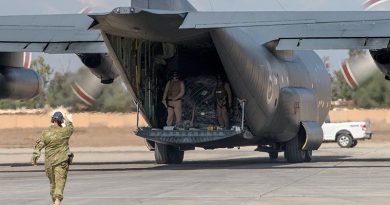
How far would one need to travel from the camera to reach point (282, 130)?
98.0ft

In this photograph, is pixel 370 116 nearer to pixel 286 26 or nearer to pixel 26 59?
pixel 26 59

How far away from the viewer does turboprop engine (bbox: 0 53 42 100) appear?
29875 millimetres

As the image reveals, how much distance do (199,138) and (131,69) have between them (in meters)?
2.61

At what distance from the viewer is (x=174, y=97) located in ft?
96.2

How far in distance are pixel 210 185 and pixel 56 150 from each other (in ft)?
18.1

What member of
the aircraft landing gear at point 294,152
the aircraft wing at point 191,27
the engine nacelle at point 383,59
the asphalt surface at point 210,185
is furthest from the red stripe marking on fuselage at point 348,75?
the aircraft wing at point 191,27

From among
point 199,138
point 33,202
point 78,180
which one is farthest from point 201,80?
point 33,202

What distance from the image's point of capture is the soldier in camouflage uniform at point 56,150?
1712 cm

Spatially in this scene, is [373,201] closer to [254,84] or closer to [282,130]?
[254,84]

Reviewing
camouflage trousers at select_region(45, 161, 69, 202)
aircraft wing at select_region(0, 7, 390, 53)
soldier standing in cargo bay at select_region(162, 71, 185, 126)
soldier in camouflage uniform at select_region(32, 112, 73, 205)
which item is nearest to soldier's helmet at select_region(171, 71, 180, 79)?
soldier standing in cargo bay at select_region(162, 71, 185, 126)

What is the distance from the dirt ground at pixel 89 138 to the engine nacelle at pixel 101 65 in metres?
25.6

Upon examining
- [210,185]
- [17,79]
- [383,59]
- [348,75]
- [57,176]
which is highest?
[348,75]

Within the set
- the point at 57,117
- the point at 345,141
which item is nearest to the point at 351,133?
the point at 345,141

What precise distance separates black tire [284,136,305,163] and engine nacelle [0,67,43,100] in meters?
7.69
